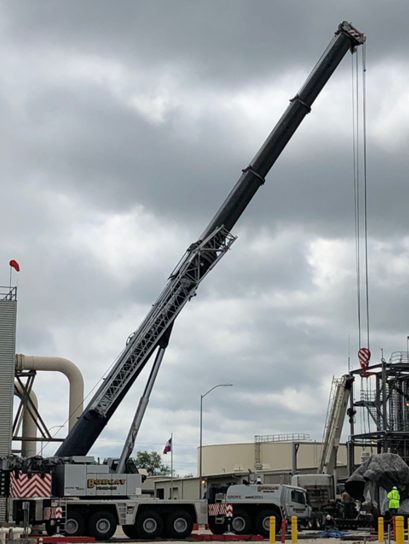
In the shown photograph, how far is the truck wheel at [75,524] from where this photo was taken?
35188mm

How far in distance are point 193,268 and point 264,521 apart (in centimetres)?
1010

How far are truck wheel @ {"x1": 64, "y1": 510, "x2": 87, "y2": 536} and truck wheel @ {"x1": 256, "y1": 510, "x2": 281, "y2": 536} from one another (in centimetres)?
701

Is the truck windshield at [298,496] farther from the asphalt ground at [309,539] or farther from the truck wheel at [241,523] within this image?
the truck wheel at [241,523]

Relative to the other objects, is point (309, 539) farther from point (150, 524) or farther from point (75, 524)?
point (75, 524)

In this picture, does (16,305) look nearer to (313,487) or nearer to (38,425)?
(38,425)

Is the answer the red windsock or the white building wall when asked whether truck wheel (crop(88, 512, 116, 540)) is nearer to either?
the red windsock

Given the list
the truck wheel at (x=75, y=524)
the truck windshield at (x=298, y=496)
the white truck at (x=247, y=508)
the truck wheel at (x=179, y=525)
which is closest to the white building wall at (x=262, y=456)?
the truck windshield at (x=298, y=496)

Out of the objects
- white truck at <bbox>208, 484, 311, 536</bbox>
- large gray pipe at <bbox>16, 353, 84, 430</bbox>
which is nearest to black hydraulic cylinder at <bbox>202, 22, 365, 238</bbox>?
white truck at <bbox>208, 484, 311, 536</bbox>

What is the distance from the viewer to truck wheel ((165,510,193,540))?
36281mm

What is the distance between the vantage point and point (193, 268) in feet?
130

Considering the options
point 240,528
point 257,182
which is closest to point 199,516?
point 240,528

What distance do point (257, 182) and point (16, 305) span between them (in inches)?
752

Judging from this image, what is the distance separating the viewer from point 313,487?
56.4 meters

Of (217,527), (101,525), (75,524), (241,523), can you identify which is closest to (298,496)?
(241,523)
